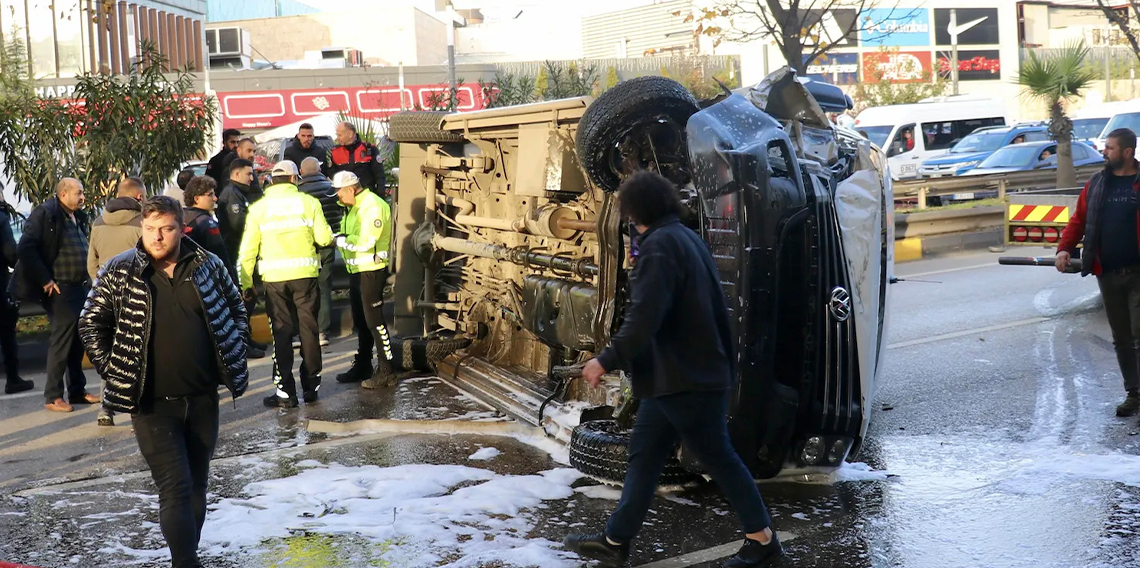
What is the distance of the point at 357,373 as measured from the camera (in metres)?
9.62

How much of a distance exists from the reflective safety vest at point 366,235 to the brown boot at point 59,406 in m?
2.29

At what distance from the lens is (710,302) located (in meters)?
4.85

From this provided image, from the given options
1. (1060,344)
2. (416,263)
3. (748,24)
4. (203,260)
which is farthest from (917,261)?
(748,24)

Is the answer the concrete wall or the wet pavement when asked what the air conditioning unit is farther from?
the wet pavement

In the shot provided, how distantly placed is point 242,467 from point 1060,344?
637cm

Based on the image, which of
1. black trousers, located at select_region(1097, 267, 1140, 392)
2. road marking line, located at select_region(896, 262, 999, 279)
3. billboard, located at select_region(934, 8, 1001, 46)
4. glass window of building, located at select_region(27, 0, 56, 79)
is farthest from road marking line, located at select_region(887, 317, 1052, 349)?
billboard, located at select_region(934, 8, 1001, 46)

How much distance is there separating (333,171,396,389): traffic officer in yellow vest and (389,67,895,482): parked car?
87 cm

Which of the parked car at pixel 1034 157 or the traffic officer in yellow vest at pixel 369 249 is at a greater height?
the parked car at pixel 1034 157

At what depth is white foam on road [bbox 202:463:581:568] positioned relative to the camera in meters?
5.17

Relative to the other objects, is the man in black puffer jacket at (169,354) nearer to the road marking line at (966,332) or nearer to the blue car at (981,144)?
the road marking line at (966,332)

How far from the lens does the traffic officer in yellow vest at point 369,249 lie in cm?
919

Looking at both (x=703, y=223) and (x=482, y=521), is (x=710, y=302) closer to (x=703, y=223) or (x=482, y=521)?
(x=703, y=223)

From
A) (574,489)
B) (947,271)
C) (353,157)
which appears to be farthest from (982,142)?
(574,489)

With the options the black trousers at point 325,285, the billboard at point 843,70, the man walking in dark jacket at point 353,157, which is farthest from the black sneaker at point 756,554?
the billboard at point 843,70
